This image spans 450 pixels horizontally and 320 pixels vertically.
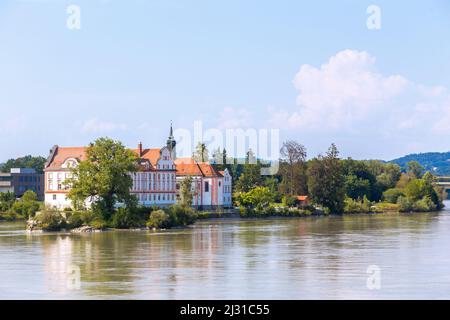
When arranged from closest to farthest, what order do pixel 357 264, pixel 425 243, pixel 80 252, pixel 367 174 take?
1. pixel 357 264
2. pixel 80 252
3. pixel 425 243
4. pixel 367 174

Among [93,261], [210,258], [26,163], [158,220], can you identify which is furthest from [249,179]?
[93,261]

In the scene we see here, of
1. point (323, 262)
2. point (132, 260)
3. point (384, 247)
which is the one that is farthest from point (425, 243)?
point (132, 260)

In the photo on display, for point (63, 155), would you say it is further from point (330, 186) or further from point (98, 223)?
point (330, 186)

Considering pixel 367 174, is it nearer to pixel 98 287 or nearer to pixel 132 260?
pixel 132 260

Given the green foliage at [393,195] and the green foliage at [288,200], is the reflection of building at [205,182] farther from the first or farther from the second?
the green foliage at [393,195]

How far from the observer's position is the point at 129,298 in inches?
1140

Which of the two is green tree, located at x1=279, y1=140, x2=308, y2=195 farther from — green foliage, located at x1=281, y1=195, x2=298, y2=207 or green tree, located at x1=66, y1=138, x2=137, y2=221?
green tree, located at x1=66, y1=138, x2=137, y2=221

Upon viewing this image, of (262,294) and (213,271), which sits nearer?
(262,294)

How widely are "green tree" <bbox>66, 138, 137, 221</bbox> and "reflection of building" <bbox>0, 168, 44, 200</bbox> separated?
65.2 meters

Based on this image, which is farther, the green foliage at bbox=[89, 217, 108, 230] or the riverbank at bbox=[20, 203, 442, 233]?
the green foliage at bbox=[89, 217, 108, 230]

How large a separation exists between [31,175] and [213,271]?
342 feet

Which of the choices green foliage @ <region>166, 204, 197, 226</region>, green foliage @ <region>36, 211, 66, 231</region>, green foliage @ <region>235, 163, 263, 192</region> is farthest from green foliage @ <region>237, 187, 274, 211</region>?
green foliage @ <region>36, 211, 66, 231</region>

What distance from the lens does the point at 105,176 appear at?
2709 inches

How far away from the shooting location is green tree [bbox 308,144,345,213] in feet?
350
